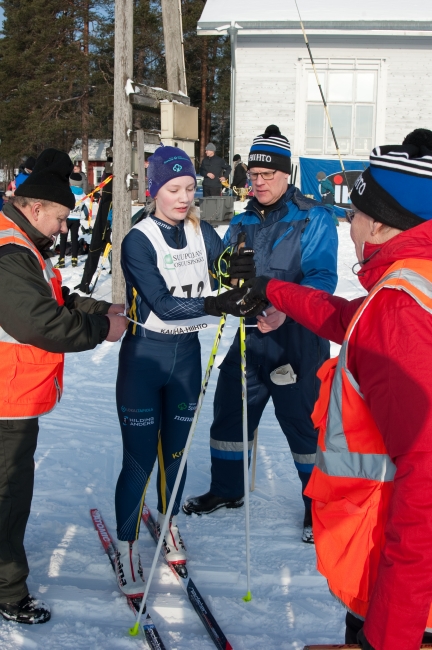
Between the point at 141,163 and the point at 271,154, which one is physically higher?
the point at 141,163

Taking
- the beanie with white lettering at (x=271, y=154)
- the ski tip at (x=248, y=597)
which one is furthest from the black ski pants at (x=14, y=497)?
the beanie with white lettering at (x=271, y=154)

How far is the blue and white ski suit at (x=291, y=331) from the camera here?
339 cm

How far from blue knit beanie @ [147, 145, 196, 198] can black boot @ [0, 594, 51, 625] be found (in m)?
1.98

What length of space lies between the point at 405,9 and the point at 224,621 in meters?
15.8

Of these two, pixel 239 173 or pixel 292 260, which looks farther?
pixel 239 173

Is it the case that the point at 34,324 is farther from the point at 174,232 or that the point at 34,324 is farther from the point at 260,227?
the point at 260,227

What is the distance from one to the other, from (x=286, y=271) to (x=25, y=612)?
2101mm

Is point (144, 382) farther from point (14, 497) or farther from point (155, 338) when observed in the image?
point (14, 497)

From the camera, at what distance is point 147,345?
2.99 m

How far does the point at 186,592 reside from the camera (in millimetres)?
2998

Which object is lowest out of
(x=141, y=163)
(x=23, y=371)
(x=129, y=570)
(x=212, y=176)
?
(x=129, y=570)

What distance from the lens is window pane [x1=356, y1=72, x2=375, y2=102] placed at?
50.5ft

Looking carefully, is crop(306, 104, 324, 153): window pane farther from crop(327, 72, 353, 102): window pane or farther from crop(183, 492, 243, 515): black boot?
crop(183, 492, 243, 515): black boot

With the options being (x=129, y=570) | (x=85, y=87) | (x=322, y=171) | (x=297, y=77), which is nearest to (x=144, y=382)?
(x=129, y=570)
